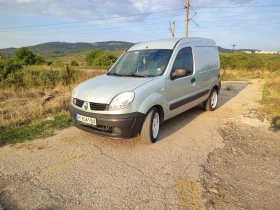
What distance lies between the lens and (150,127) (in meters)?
3.61

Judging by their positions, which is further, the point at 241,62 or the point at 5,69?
the point at 241,62

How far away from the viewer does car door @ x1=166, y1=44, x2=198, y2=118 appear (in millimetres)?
4062

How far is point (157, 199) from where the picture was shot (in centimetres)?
233

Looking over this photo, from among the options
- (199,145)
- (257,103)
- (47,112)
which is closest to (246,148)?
(199,145)

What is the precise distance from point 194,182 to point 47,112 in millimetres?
4709

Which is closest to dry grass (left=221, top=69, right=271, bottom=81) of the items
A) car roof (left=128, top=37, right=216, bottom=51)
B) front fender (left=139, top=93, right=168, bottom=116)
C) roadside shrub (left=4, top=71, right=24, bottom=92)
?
car roof (left=128, top=37, right=216, bottom=51)

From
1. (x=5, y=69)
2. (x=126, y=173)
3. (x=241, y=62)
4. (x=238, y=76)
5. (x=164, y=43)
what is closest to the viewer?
(x=126, y=173)

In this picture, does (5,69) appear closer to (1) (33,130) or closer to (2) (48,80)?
(2) (48,80)

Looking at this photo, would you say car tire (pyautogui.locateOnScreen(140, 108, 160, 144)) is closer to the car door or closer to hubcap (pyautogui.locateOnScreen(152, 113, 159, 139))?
hubcap (pyautogui.locateOnScreen(152, 113, 159, 139))

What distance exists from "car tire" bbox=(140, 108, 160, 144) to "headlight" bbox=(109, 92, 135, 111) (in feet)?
1.61

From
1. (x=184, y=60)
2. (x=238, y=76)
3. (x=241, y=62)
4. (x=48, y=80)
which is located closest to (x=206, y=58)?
(x=184, y=60)

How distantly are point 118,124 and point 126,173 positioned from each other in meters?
0.76

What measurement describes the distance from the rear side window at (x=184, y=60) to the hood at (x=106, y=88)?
83 centimetres

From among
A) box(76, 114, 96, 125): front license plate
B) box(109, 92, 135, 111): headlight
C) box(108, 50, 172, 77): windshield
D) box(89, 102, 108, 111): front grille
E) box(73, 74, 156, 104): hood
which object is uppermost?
box(108, 50, 172, 77): windshield
